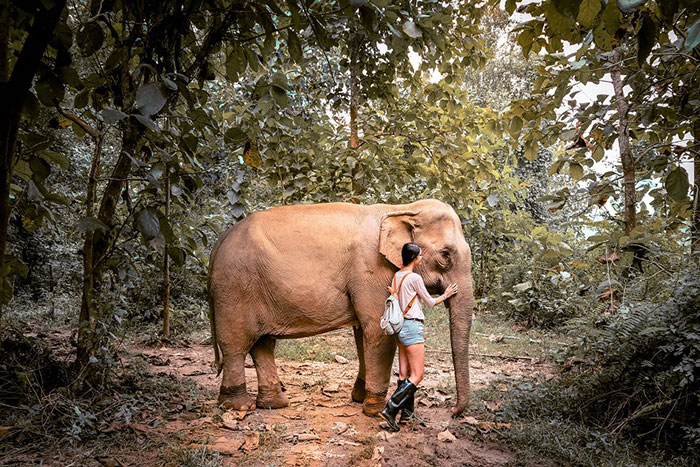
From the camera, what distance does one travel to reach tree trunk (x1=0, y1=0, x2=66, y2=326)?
3.97 ft

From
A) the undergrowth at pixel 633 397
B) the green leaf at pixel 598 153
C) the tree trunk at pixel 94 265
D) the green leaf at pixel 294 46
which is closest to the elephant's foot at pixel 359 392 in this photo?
the undergrowth at pixel 633 397

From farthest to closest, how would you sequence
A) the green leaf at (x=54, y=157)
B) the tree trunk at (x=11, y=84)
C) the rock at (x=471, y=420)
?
1. the rock at (x=471, y=420)
2. the green leaf at (x=54, y=157)
3. the tree trunk at (x=11, y=84)

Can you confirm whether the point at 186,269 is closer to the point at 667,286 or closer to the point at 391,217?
the point at 391,217

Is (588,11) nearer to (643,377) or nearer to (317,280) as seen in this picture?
(643,377)

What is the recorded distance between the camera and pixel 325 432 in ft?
13.6

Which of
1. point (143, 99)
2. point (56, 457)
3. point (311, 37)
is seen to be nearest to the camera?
point (143, 99)

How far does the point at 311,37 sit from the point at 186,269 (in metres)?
5.61

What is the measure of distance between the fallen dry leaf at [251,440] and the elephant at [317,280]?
0.77m

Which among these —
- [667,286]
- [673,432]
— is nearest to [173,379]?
[673,432]

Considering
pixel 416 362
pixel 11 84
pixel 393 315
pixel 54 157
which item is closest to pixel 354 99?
pixel 393 315

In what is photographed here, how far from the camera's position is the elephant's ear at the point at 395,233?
4781mm

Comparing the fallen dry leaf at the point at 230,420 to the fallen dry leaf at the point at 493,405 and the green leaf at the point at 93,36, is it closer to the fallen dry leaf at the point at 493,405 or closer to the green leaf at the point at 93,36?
the fallen dry leaf at the point at 493,405

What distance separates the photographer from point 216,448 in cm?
354

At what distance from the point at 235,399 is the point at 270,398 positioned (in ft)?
1.22
